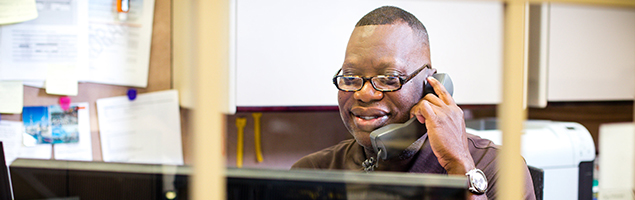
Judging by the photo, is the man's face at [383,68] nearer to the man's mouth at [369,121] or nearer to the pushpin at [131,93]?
the man's mouth at [369,121]

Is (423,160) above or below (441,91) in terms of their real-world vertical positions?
below

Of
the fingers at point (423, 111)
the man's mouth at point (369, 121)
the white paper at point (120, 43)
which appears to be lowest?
the man's mouth at point (369, 121)

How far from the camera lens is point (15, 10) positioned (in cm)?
94

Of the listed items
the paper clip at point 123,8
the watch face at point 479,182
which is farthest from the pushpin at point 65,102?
the watch face at point 479,182

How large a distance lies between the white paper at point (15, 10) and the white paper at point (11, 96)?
159 millimetres

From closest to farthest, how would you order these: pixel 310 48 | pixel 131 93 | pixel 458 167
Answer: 1. pixel 458 167
2. pixel 310 48
3. pixel 131 93

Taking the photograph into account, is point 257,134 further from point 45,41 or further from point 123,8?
point 45,41

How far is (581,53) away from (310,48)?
87cm

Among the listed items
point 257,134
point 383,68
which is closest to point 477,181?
point 383,68

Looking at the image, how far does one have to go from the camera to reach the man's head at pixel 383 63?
66 centimetres

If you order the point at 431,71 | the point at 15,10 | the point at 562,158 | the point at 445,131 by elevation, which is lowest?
the point at 562,158

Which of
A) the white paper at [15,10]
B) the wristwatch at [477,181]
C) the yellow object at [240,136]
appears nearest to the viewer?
the wristwatch at [477,181]

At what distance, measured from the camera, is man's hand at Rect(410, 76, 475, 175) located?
2.07 ft

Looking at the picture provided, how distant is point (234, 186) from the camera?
474 mm
